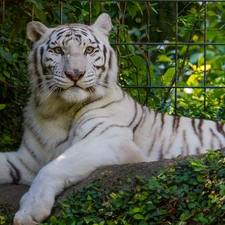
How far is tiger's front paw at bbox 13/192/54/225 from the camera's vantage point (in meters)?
3.58

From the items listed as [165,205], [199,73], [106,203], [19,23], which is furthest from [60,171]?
[199,73]

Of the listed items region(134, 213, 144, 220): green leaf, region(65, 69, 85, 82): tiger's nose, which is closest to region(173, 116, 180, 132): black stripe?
region(65, 69, 85, 82): tiger's nose

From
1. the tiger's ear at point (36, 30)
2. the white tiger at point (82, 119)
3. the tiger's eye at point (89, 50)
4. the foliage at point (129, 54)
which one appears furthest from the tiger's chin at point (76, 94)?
the tiger's ear at point (36, 30)

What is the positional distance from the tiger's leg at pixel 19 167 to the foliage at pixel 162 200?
2.97 ft

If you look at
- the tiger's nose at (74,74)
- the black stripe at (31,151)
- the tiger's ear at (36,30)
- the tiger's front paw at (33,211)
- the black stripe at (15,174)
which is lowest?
the black stripe at (15,174)

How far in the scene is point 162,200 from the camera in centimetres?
332

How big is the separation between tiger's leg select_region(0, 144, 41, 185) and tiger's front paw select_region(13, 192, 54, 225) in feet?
2.52

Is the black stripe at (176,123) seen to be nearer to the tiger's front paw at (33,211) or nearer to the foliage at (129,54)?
the foliage at (129,54)

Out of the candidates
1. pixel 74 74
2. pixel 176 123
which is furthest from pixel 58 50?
pixel 176 123

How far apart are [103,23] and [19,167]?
3.45ft

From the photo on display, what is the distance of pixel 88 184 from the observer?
3.70 metres

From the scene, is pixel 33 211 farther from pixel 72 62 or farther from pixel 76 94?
pixel 72 62

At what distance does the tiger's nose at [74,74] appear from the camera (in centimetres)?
420

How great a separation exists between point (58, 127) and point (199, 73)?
7.80 feet
